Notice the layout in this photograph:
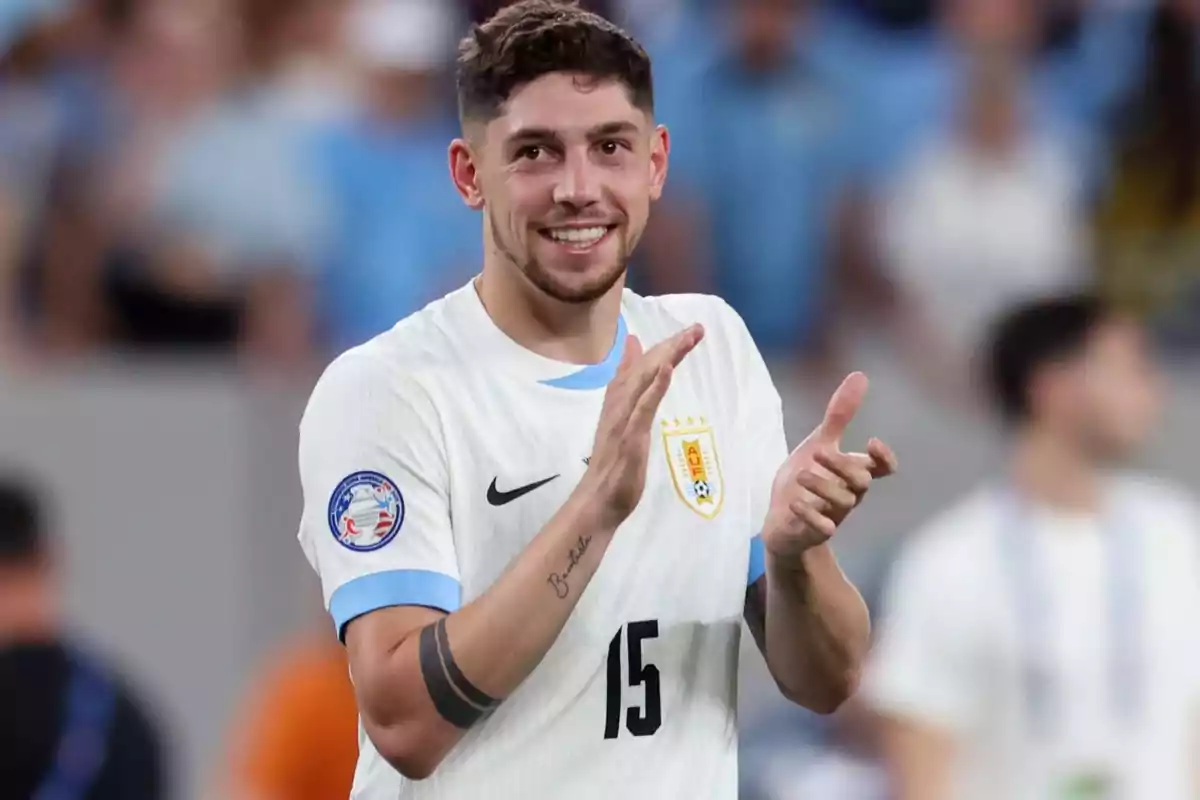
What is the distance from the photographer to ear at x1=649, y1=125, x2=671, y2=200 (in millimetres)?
3047

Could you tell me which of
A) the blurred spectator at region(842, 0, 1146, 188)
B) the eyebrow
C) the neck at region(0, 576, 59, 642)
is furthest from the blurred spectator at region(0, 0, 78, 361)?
the eyebrow

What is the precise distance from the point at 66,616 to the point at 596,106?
4399 mm

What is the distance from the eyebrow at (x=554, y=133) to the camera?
2920mm

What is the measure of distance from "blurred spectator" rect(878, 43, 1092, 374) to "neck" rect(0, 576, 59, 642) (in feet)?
10.2

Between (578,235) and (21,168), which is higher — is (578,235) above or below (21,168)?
below

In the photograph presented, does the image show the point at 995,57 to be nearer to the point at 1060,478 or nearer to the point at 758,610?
the point at 1060,478

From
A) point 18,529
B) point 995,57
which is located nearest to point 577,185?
point 18,529

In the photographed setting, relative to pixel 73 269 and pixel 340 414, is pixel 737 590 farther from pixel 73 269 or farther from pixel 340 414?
pixel 73 269

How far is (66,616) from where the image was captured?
680 cm

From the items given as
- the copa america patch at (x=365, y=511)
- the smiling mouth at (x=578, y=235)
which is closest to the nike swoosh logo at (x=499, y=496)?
the copa america patch at (x=365, y=511)

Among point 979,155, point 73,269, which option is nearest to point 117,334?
point 73,269

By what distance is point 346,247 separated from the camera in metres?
6.85

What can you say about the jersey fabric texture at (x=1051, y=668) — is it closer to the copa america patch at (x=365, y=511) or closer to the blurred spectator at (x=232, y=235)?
the blurred spectator at (x=232, y=235)

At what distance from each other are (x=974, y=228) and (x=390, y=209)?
6.51 ft
